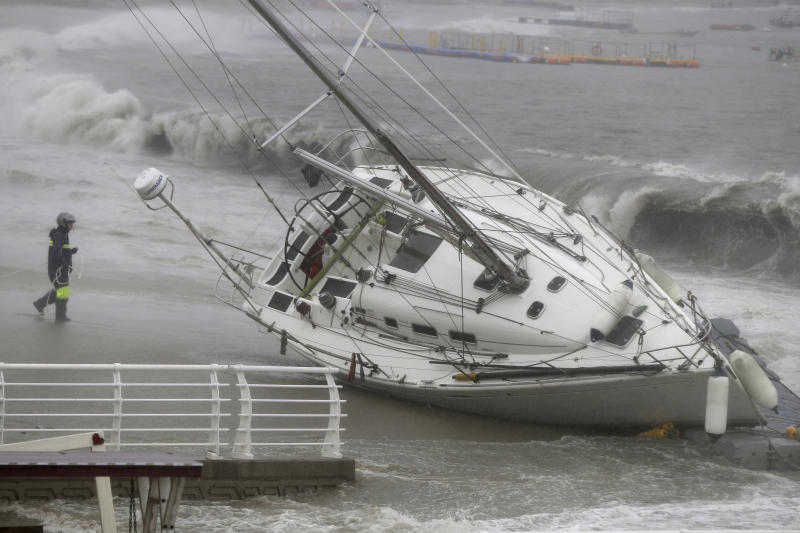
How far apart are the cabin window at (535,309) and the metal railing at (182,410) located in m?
3.14

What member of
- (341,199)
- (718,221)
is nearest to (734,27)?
(718,221)

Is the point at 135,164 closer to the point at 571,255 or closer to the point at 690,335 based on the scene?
the point at 571,255

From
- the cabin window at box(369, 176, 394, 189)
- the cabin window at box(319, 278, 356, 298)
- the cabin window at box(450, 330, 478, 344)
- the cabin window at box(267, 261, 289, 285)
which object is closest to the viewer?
the cabin window at box(450, 330, 478, 344)

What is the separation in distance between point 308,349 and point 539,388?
393cm

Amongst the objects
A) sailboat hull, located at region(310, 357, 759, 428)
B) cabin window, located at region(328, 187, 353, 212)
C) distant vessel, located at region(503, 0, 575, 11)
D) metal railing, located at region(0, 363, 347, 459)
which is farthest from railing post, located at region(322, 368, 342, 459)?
distant vessel, located at region(503, 0, 575, 11)

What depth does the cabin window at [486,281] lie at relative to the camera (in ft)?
54.8

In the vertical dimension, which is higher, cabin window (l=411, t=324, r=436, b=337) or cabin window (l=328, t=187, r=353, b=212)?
cabin window (l=328, t=187, r=353, b=212)

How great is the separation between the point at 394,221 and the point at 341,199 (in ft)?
3.65

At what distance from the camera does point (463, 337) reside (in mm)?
16672

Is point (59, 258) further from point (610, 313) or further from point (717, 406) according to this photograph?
point (717, 406)

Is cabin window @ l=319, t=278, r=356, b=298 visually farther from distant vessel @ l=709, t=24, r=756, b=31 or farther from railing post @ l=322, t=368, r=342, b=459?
distant vessel @ l=709, t=24, r=756, b=31

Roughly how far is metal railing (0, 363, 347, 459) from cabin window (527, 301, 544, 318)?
124 inches

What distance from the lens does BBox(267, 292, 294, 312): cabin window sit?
18562 millimetres

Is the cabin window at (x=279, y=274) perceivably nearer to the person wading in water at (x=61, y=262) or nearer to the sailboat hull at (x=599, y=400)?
the person wading in water at (x=61, y=262)
